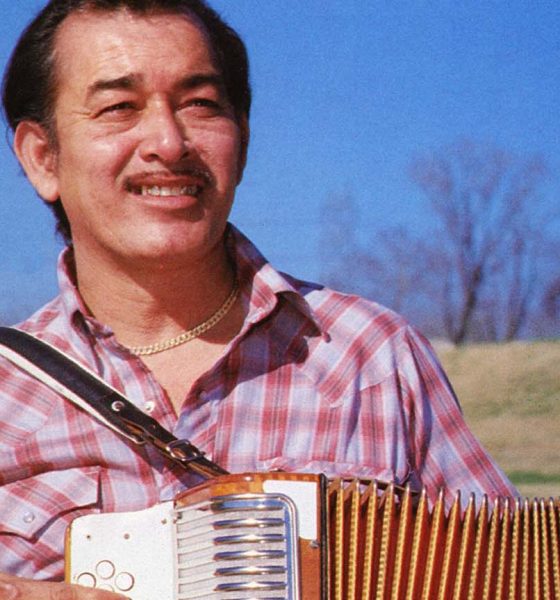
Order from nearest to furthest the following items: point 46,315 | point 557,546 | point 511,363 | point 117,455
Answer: point 557,546 < point 117,455 < point 46,315 < point 511,363

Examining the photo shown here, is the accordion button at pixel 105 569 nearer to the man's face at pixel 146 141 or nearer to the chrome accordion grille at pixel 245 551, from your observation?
the chrome accordion grille at pixel 245 551

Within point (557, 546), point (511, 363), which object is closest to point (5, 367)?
point (557, 546)

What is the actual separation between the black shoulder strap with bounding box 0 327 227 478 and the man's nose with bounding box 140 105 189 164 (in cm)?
43

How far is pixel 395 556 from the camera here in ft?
6.29

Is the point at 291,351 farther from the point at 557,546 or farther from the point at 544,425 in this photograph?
the point at 544,425

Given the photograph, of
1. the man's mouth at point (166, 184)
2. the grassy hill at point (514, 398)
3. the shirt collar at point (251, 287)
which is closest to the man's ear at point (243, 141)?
the shirt collar at point (251, 287)

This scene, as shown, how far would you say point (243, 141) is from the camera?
2609 millimetres

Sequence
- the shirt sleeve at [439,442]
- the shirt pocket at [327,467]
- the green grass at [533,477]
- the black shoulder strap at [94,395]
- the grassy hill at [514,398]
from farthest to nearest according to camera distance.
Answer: the grassy hill at [514,398] → the green grass at [533,477] → the shirt sleeve at [439,442] → the shirt pocket at [327,467] → the black shoulder strap at [94,395]

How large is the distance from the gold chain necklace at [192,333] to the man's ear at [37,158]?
40 cm

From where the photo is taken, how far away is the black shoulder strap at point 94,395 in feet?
7.04

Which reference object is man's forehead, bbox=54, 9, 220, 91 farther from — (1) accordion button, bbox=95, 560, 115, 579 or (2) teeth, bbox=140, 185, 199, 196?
(1) accordion button, bbox=95, 560, 115, 579

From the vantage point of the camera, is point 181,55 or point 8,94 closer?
point 181,55

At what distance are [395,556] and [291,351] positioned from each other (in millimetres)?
610

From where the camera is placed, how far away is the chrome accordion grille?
1.77 m
